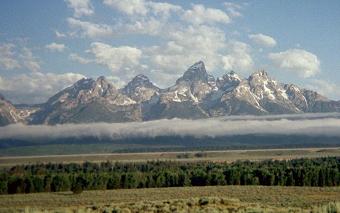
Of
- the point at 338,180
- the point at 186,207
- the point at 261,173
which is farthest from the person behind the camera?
the point at 261,173

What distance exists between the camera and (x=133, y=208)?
41094 millimetres

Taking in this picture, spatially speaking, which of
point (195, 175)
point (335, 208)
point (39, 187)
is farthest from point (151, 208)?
point (195, 175)

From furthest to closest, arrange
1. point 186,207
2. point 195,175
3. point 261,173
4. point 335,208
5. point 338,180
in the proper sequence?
point 195,175
point 261,173
point 338,180
point 186,207
point 335,208

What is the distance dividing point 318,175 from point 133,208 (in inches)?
3014

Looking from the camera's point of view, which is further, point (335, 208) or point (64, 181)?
point (64, 181)

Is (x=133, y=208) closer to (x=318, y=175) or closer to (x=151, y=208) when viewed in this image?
(x=151, y=208)

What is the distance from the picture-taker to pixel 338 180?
10756cm

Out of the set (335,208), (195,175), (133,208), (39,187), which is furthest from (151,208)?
(195,175)

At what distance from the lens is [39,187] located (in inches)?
4299

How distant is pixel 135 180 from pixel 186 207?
7931cm

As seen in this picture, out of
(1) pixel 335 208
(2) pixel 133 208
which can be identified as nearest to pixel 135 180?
(2) pixel 133 208

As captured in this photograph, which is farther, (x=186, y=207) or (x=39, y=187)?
(x=39, y=187)

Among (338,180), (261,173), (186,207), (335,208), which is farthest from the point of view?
(261,173)

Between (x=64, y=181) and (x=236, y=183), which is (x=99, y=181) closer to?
(x=64, y=181)
